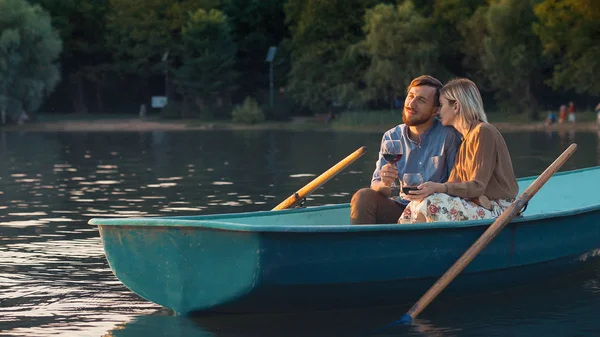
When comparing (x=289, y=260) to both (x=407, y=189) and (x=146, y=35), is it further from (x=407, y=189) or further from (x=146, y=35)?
(x=146, y=35)

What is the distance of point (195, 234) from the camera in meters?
8.25

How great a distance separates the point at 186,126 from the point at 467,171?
5099 cm

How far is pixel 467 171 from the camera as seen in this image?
9.14 metres

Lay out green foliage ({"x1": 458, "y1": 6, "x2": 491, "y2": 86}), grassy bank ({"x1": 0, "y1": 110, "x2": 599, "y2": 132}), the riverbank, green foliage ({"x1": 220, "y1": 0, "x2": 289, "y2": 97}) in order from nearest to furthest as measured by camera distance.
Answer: the riverbank, grassy bank ({"x1": 0, "y1": 110, "x2": 599, "y2": 132}), green foliage ({"x1": 458, "y1": 6, "x2": 491, "y2": 86}), green foliage ({"x1": 220, "y1": 0, "x2": 289, "y2": 97})

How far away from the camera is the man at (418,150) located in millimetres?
9352

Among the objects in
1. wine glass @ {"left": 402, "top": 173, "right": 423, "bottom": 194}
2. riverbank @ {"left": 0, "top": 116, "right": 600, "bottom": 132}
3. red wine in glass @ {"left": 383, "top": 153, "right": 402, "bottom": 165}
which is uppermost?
red wine in glass @ {"left": 383, "top": 153, "right": 402, "bottom": 165}

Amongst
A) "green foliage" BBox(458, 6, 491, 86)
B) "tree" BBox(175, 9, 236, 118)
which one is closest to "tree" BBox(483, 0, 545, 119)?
"green foliage" BBox(458, 6, 491, 86)

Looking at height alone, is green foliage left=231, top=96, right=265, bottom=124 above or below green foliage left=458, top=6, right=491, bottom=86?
below

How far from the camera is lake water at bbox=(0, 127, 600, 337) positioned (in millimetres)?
8742

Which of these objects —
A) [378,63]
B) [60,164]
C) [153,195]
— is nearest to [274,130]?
[378,63]

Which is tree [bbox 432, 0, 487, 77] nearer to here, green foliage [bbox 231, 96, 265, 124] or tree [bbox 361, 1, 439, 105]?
tree [bbox 361, 1, 439, 105]

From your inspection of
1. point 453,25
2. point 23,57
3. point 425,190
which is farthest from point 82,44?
point 425,190

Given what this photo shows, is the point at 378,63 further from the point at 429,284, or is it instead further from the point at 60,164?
the point at 429,284

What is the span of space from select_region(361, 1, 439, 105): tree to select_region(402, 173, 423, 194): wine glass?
47718 mm
